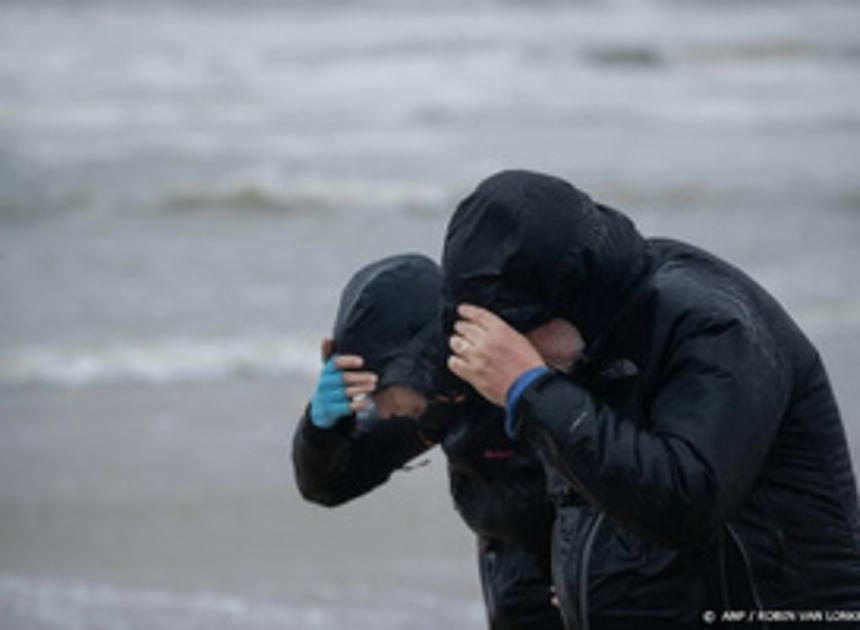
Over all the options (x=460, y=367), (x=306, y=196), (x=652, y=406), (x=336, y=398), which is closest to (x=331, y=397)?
(x=336, y=398)

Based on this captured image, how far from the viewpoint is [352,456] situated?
3404 mm

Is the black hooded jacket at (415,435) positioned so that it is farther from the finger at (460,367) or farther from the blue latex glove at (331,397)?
the finger at (460,367)

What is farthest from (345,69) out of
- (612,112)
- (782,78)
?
(782,78)

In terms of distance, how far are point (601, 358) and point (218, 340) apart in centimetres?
641

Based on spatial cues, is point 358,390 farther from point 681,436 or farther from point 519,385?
point 681,436

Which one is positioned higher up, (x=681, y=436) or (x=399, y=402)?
(x=681, y=436)

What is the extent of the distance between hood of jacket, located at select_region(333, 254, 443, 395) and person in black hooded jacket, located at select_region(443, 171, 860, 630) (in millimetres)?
598

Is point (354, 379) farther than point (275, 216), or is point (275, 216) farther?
point (275, 216)

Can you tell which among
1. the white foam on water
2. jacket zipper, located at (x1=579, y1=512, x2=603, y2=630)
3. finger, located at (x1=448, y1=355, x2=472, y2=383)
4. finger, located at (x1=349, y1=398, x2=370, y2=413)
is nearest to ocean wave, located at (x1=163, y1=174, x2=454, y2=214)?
the white foam on water

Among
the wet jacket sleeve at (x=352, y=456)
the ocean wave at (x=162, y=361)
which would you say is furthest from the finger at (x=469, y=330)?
the ocean wave at (x=162, y=361)

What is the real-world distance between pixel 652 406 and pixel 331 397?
822 millimetres

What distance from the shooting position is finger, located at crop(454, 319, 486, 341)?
2539 mm

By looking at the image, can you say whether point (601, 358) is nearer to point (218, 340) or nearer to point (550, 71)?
point (218, 340)

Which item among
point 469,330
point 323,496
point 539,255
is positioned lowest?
point 323,496
